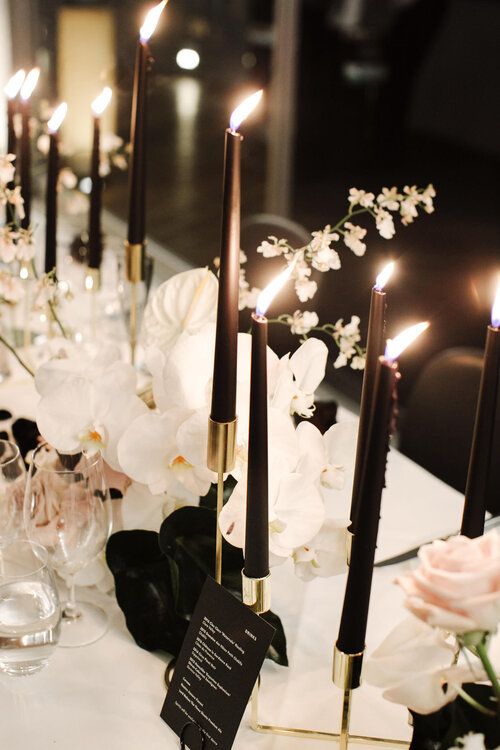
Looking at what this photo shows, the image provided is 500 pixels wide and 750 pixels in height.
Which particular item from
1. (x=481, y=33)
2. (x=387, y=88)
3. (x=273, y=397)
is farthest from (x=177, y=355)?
(x=387, y=88)

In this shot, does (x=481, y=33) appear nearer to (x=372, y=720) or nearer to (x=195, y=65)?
(x=195, y=65)

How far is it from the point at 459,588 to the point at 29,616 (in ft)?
1.76

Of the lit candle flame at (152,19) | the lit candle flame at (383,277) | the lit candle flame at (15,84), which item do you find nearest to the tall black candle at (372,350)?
the lit candle flame at (383,277)

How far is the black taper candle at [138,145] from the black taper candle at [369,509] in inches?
27.6

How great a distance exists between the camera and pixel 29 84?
4.65ft

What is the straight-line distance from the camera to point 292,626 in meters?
1.13

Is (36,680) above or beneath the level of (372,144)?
above

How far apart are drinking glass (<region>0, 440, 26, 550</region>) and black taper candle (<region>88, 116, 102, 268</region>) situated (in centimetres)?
56

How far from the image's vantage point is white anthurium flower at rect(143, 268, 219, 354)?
1.08 meters

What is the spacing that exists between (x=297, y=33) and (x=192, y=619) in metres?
3.37

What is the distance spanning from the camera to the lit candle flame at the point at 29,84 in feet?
4.61

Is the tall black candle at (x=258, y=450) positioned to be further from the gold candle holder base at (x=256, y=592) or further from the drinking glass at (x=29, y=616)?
the drinking glass at (x=29, y=616)

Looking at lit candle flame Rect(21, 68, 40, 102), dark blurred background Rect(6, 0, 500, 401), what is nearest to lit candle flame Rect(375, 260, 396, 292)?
lit candle flame Rect(21, 68, 40, 102)

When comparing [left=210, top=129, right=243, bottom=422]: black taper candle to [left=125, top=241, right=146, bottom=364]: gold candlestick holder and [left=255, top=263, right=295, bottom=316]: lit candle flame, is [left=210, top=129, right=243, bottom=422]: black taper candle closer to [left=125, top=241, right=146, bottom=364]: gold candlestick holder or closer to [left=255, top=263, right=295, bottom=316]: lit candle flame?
[left=255, top=263, right=295, bottom=316]: lit candle flame
